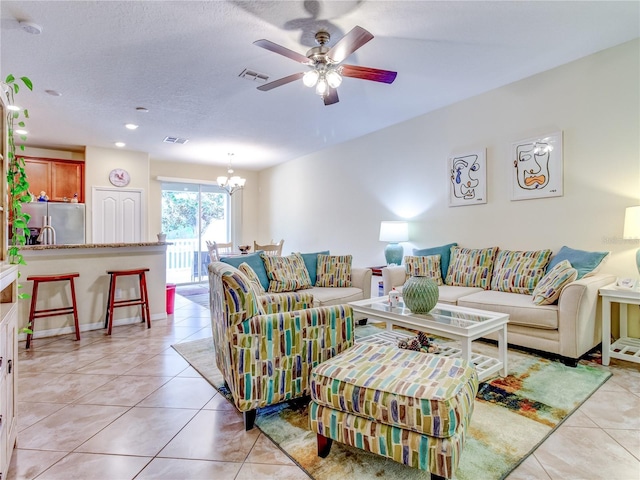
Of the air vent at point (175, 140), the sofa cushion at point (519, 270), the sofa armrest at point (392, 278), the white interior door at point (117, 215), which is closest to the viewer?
the sofa cushion at point (519, 270)

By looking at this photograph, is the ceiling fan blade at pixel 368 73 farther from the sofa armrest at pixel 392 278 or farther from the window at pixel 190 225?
the window at pixel 190 225

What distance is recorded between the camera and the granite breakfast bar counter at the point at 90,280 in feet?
11.2

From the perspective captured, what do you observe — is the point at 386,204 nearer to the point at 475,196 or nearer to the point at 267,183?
the point at 475,196

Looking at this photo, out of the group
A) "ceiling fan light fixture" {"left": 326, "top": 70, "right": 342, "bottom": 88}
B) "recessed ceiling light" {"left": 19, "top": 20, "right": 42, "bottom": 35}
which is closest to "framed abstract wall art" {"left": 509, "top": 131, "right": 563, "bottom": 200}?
"ceiling fan light fixture" {"left": 326, "top": 70, "right": 342, "bottom": 88}

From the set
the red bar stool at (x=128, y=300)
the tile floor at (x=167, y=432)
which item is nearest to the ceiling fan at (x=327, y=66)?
the tile floor at (x=167, y=432)

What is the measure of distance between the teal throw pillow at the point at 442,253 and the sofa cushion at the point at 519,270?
21.3 inches

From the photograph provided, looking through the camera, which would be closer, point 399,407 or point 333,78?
point 399,407

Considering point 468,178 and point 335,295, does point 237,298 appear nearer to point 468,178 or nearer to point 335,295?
point 335,295

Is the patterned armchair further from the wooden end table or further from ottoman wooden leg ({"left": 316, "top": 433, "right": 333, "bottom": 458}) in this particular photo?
the wooden end table

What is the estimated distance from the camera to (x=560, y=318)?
2.54 meters

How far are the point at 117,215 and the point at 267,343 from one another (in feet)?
17.6

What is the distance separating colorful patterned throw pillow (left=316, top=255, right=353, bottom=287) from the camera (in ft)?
12.4

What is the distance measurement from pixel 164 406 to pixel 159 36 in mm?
2631

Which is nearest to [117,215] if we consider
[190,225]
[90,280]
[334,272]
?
[190,225]
